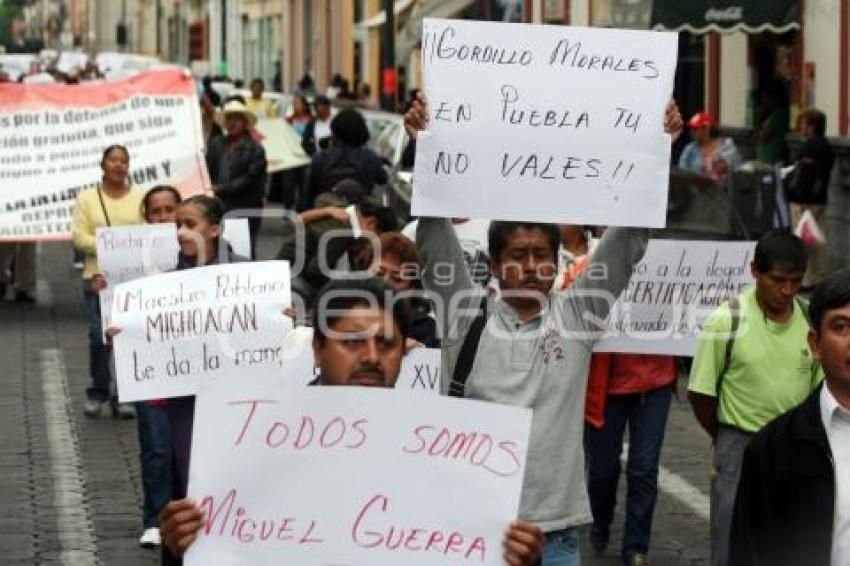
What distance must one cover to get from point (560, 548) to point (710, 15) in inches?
716

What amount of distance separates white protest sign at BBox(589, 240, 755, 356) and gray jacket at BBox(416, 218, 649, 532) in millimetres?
3813

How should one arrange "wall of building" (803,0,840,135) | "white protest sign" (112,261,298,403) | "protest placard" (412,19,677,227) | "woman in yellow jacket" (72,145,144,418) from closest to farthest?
"protest placard" (412,19,677,227) < "white protest sign" (112,261,298,403) < "woman in yellow jacket" (72,145,144,418) < "wall of building" (803,0,840,135)

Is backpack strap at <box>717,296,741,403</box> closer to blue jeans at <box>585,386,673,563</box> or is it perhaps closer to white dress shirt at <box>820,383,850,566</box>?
blue jeans at <box>585,386,673,563</box>

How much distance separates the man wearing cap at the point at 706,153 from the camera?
21.9m

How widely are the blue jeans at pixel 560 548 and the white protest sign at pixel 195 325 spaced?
1.64 m

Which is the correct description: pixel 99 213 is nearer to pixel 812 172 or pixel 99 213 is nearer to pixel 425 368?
pixel 425 368

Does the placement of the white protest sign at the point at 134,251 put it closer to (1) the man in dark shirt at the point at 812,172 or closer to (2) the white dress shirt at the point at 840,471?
(2) the white dress shirt at the point at 840,471

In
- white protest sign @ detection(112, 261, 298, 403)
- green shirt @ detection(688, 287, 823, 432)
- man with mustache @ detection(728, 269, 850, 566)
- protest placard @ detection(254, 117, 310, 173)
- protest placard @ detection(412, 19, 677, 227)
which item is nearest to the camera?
man with mustache @ detection(728, 269, 850, 566)

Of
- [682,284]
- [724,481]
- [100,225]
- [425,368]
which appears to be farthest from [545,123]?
[100,225]

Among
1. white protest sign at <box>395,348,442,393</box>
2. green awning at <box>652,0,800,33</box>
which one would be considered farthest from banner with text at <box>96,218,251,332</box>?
green awning at <box>652,0,800,33</box>

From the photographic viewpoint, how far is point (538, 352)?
628cm

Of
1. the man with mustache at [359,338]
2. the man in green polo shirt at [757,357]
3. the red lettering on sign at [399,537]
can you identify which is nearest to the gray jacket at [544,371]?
the man with mustache at [359,338]

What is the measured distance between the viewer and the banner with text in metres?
11.2

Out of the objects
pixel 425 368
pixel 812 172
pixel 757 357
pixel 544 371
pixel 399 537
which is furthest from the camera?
pixel 812 172
